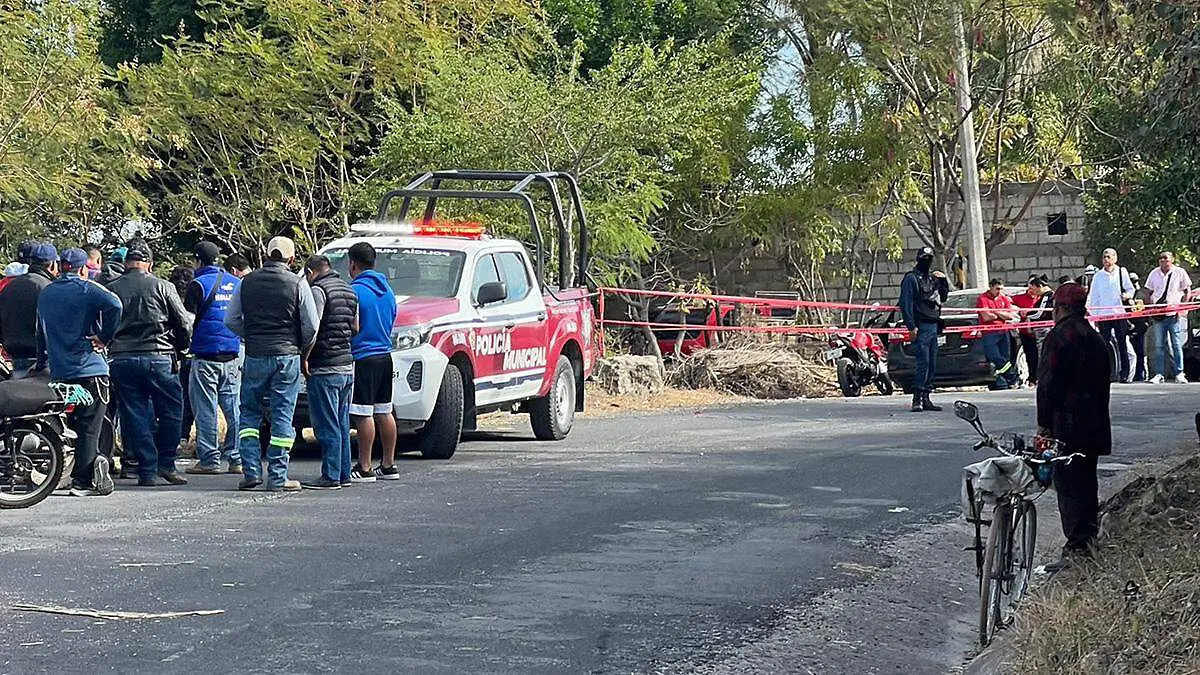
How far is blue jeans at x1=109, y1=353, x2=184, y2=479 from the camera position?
1310 centimetres

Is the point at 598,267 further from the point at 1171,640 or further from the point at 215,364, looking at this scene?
the point at 1171,640

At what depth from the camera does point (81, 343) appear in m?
12.4

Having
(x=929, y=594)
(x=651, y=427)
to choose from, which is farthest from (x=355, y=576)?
(x=651, y=427)

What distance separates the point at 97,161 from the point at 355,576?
17.8 meters

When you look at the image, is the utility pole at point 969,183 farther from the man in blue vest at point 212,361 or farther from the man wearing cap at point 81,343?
the man wearing cap at point 81,343

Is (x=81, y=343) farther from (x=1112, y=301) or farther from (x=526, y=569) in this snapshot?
(x=1112, y=301)

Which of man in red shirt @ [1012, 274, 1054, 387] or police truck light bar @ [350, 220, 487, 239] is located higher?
police truck light bar @ [350, 220, 487, 239]

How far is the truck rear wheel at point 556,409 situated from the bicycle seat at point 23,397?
18.4 ft

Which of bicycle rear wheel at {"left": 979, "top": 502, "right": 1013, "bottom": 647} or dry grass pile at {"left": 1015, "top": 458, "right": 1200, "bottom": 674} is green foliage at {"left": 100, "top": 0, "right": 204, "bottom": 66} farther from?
bicycle rear wheel at {"left": 979, "top": 502, "right": 1013, "bottom": 647}

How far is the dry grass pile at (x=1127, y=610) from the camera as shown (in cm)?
669

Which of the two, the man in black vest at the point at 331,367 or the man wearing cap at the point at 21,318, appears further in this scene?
the man wearing cap at the point at 21,318

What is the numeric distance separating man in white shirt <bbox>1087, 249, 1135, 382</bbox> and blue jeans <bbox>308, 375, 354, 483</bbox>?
1374cm

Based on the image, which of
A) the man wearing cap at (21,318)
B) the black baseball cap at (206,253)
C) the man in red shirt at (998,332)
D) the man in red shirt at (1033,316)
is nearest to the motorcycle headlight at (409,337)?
the black baseball cap at (206,253)

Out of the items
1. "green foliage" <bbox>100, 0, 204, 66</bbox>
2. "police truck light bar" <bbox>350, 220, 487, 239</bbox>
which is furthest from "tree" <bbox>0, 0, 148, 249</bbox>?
"police truck light bar" <bbox>350, 220, 487, 239</bbox>
